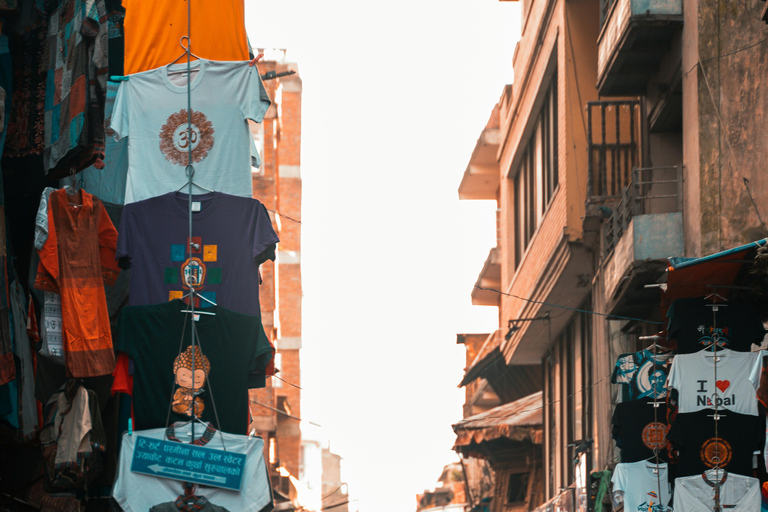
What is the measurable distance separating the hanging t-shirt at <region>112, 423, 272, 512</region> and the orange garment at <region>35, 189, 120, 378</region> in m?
0.94

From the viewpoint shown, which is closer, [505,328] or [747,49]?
[747,49]

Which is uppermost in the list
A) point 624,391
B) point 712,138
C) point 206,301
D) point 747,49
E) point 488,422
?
point 747,49

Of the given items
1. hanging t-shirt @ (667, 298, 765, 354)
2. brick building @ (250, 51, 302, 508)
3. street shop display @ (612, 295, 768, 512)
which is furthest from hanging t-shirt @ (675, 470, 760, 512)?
brick building @ (250, 51, 302, 508)

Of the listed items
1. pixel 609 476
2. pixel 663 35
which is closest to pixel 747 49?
pixel 663 35

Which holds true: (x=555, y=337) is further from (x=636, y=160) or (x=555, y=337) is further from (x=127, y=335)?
(x=127, y=335)

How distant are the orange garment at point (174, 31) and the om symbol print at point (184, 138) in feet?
2.96

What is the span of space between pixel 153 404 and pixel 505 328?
696 inches

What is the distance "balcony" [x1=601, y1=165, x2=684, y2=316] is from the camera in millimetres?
15203

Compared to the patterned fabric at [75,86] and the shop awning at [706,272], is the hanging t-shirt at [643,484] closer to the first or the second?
the shop awning at [706,272]

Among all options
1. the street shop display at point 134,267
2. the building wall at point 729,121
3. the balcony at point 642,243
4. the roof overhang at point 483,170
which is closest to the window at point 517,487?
the roof overhang at point 483,170

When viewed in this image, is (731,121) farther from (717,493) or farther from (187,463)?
(187,463)

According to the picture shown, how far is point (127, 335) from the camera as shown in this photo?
12414 mm

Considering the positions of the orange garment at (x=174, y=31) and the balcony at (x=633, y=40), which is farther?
the balcony at (x=633, y=40)

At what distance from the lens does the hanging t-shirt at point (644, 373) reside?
14.1 meters
